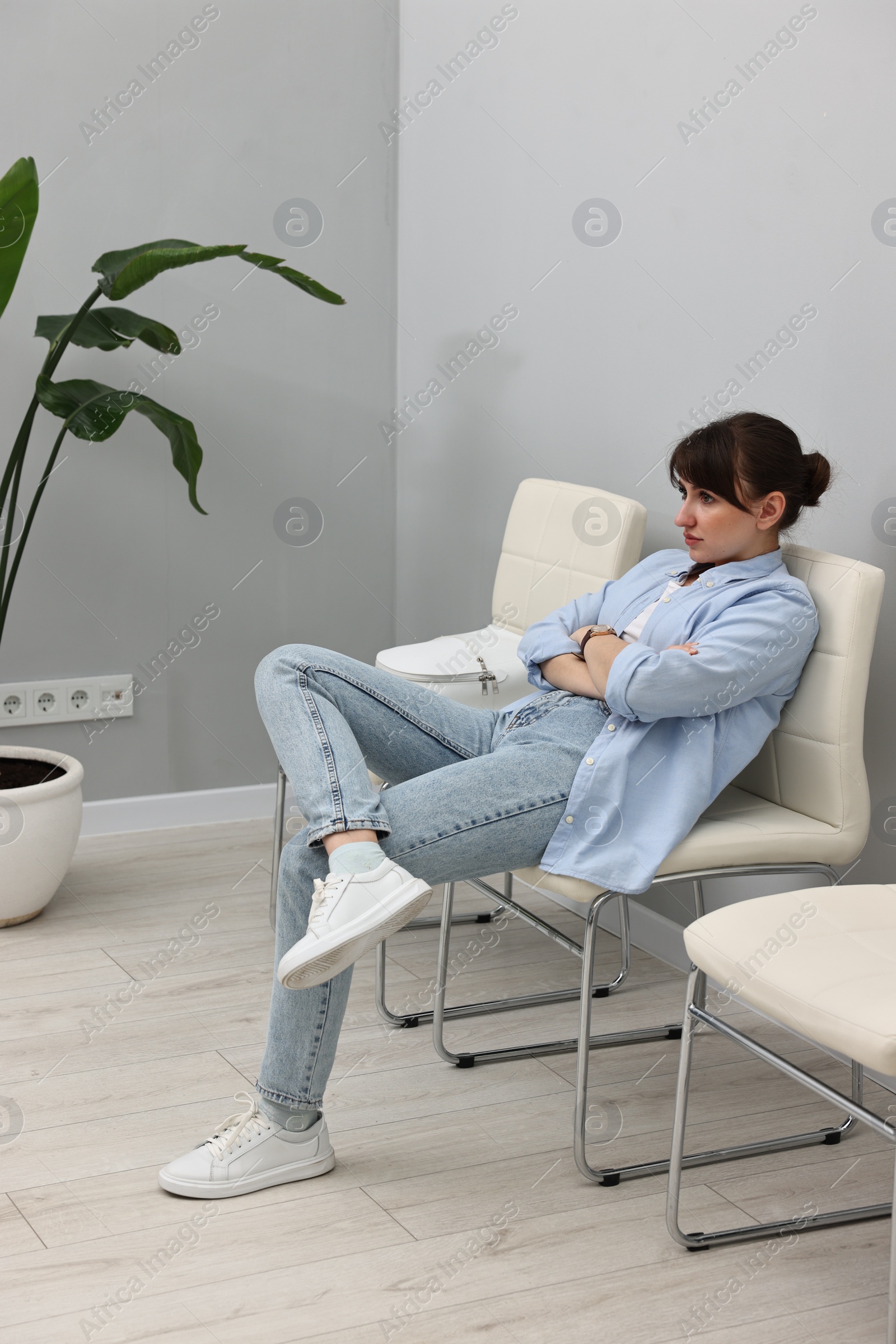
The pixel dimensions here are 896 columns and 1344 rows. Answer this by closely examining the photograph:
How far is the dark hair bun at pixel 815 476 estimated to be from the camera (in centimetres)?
182

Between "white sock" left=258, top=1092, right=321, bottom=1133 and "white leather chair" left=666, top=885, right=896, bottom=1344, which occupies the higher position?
"white leather chair" left=666, top=885, right=896, bottom=1344

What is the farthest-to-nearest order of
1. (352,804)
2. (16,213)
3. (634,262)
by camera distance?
(634,262) < (16,213) < (352,804)

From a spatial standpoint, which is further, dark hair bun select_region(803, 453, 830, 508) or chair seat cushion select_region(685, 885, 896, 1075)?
dark hair bun select_region(803, 453, 830, 508)

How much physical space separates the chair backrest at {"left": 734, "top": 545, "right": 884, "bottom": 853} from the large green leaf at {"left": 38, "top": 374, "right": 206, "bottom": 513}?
1.25 m

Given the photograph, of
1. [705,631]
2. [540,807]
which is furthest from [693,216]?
[540,807]

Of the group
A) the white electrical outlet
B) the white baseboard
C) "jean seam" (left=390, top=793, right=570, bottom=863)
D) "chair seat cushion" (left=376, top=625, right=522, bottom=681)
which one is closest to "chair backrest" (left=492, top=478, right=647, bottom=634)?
"chair seat cushion" (left=376, top=625, right=522, bottom=681)

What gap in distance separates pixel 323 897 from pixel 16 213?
145 centimetres


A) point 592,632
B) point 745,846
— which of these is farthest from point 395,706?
point 745,846

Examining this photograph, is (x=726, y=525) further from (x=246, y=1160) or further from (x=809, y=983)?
(x=246, y=1160)

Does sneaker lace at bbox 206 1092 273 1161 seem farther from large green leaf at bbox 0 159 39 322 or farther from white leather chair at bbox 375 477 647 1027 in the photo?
large green leaf at bbox 0 159 39 322

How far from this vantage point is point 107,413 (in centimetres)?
254

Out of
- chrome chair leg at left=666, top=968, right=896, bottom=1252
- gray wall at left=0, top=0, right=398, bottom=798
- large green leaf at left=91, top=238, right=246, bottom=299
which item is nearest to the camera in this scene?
chrome chair leg at left=666, top=968, right=896, bottom=1252

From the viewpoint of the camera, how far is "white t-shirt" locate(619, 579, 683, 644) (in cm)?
195

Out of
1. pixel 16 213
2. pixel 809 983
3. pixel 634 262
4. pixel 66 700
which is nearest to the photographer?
pixel 809 983
